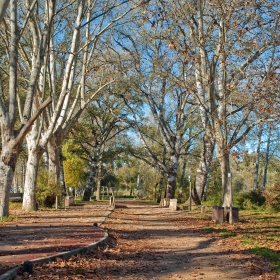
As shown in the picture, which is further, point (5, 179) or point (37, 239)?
point (5, 179)

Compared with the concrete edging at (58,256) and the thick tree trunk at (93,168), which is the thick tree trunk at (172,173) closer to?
the thick tree trunk at (93,168)

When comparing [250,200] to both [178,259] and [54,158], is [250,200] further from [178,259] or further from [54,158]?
[178,259]

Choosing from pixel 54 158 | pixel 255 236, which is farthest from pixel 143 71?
pixel 255 236

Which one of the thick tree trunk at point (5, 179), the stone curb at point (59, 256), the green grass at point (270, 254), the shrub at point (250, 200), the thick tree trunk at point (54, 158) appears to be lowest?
the green grass at point (270, 254)

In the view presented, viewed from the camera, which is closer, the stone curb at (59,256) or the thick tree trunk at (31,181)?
the stone curb at (59,256)

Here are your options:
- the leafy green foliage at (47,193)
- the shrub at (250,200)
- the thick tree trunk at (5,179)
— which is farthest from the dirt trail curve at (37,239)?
the shrub at (250,200)

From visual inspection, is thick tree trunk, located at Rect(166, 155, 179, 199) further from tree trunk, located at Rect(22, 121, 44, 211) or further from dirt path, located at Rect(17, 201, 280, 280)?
dirt path, located at Rect(17, 201, 280, 280)

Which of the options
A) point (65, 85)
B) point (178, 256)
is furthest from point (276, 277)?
point (65, 85)

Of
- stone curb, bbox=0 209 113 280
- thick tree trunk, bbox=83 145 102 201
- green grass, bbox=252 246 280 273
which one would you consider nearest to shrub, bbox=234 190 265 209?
thick tree trunk, bbox=83 145 102 201

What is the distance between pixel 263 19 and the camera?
48.2 ft

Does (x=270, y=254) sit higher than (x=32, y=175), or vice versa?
(x=32, y=175)

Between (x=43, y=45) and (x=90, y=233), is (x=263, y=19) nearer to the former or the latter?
(x=43, y=45)

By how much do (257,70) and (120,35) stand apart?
517 inches

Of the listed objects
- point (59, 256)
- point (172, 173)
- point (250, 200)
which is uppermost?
point (172, 173)
